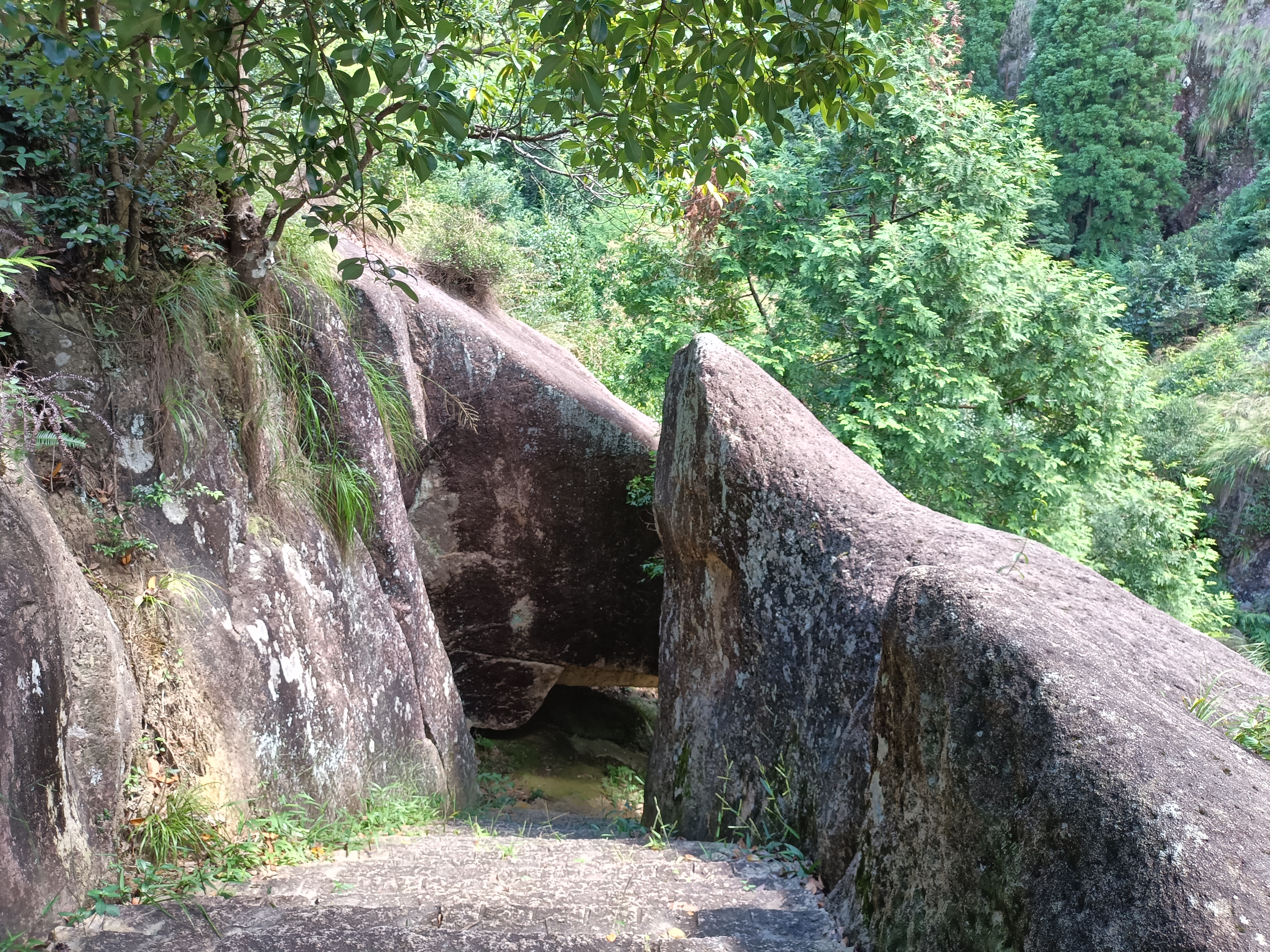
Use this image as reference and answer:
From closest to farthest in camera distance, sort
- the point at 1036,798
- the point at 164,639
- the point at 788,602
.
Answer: the point at 1036,798 < the point at 164,639 < the point at 788,602

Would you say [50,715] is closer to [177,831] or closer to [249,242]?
[177,831]

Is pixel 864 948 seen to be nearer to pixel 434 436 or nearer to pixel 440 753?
pixel 440 753

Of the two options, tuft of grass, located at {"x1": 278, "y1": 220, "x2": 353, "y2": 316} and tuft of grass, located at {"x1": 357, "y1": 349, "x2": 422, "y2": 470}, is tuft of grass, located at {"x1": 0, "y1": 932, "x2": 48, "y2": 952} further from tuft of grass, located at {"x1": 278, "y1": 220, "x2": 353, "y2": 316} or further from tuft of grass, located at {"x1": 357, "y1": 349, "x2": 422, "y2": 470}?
tuft of grass, located at {"x1": 357, "y1": 349, "x2": 422, "y2": 470}

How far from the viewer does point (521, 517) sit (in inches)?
327

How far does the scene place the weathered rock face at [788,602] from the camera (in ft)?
12.8

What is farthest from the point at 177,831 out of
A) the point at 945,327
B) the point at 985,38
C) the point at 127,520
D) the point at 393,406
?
the point at 985,38

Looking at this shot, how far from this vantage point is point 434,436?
790cm

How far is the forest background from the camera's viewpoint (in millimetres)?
3424

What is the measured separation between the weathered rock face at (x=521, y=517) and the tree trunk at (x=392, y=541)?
60.0 inches

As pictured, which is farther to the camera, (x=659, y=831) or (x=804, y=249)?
(x=804, y=249)

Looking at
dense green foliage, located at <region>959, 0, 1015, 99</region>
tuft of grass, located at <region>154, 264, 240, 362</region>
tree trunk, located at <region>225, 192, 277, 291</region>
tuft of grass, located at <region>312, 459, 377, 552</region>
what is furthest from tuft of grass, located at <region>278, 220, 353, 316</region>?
dense green foliage, located at <region>959, 0, 1015, 99</region>

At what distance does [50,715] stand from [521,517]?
5305mm

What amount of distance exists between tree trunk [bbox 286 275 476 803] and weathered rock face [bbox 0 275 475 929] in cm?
25

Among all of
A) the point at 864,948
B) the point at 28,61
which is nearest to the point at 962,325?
the point at 864,948
